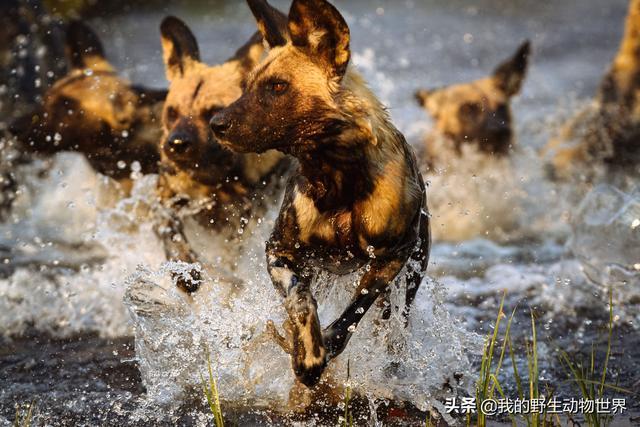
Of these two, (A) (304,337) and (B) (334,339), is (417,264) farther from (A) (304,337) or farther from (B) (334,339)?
(A) (304,337)

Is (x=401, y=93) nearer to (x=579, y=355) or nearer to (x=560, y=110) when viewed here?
(x=560, y=110)

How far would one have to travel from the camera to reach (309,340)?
10.7 feet

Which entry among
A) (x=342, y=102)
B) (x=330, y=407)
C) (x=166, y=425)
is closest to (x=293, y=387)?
(x=330, y=407)

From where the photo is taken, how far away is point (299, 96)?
3266 mm

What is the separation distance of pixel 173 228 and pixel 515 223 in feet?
13.8

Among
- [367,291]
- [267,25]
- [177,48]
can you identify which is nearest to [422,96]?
[177,48]

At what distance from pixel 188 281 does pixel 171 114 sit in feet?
3.19

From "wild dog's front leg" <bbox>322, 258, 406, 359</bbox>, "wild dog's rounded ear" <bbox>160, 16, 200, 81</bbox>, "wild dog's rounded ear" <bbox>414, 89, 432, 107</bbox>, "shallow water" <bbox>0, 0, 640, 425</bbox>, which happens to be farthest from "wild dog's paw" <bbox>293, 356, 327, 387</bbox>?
"wild dog's rounded ear" <bbox>414, 89, 432, 107</bbox>

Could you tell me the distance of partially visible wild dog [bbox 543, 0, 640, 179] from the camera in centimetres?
848

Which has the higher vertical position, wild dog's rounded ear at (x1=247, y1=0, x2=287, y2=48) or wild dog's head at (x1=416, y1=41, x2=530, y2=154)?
wild dog's head at (x1=416, y1=41, x2=530, y2=154)

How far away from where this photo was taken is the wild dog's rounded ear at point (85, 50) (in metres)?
6.06

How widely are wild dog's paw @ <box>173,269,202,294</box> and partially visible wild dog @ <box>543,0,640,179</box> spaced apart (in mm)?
5087

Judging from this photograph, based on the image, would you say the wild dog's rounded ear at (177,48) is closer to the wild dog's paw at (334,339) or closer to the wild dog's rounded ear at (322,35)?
the wild dog's rounded ear at (322,35)

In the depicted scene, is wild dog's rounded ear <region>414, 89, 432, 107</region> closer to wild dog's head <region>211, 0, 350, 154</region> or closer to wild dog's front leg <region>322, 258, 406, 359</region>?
wild dog's front leg <region>322, 258, 406, 359</region>
